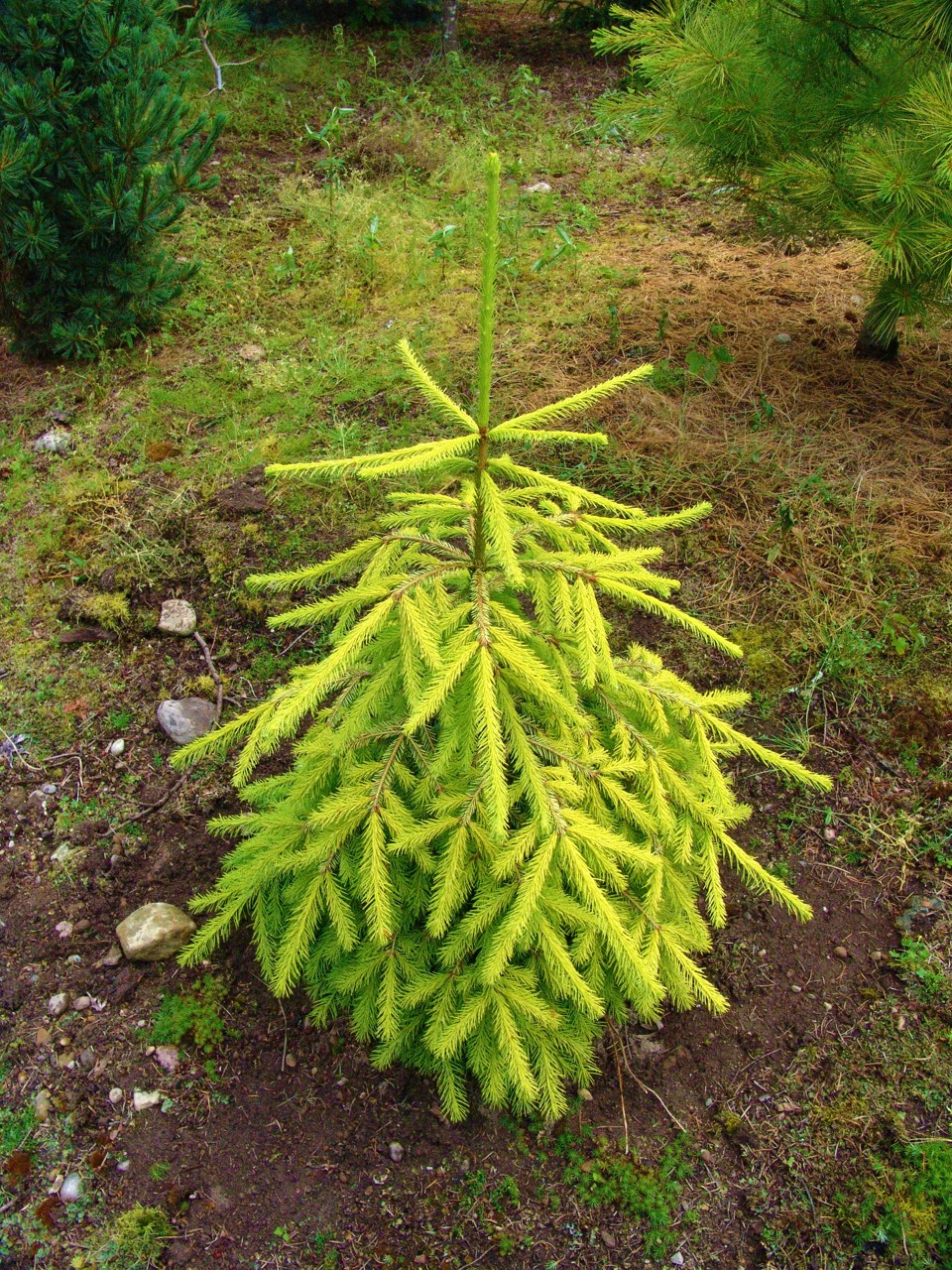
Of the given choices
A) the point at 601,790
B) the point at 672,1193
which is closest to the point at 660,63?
the point at 601,790

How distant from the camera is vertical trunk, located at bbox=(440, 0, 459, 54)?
7660mm

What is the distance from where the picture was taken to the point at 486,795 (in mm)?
1631

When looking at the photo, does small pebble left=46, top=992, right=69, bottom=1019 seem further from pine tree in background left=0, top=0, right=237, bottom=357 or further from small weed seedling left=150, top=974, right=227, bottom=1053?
pine tree in background left=0, top=0, right=237, bottom=357

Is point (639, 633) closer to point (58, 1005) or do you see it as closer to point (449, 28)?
point (58, 1005)

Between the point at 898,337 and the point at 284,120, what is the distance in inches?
205

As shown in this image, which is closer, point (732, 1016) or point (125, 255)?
point (732, 1016)

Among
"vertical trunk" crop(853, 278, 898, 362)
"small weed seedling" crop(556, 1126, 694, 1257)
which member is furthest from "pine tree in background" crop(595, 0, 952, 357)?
"small weed seedling" crop(556, 1126, 694, 1257)

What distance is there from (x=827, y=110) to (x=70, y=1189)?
456cm

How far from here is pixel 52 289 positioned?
4.55 m

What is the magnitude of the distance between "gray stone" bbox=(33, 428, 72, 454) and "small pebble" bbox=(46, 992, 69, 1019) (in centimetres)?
276

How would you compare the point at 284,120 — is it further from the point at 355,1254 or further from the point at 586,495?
the point at 355,1254

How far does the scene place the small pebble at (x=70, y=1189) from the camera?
2121 mm

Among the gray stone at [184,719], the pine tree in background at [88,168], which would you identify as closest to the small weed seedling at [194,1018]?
the gray stone at [184,719]

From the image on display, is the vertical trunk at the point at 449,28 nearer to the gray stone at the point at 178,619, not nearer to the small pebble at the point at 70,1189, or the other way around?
the gray stone at the point at 178,619
